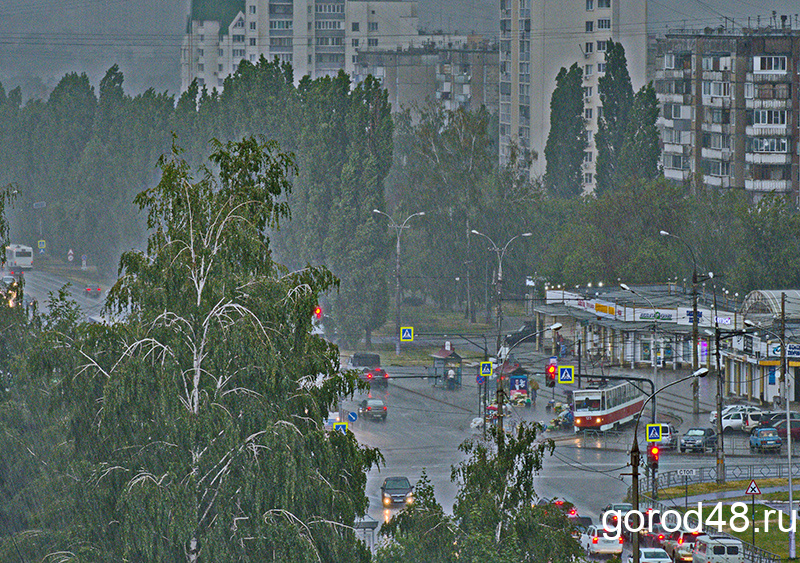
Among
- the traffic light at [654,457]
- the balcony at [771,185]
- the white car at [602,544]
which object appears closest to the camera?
the white car at [602,544]

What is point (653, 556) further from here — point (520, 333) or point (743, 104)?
point (743, 104)

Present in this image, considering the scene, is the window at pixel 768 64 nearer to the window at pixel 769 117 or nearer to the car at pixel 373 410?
the window at pixel 769 117

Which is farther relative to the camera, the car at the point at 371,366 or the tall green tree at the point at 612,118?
the tall green tree at the point at 612,118

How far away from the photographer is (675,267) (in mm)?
81938

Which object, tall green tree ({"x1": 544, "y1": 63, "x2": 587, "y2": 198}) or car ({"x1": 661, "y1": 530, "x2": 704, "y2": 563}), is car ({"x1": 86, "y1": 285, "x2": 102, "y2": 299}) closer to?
tall green tree ({"x1": 544, "y1": 63, "x2": 587, "y2": 198})

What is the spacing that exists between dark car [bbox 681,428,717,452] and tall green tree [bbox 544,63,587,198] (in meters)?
49.6

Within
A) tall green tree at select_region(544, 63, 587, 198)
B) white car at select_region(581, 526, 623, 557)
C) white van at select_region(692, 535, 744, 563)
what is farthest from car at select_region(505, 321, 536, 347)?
white van at select_region(692, 535, 744, 563)

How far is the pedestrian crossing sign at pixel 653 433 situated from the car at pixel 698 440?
314 cm

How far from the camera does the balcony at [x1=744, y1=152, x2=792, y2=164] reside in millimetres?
99312

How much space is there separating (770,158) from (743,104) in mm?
4368

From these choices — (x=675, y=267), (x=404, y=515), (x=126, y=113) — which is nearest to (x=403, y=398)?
(x=675, y=267)

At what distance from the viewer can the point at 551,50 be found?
142125 mm

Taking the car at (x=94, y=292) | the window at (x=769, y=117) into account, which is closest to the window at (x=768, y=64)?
the window at (x=769, y=117)

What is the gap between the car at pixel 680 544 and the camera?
121 ft
